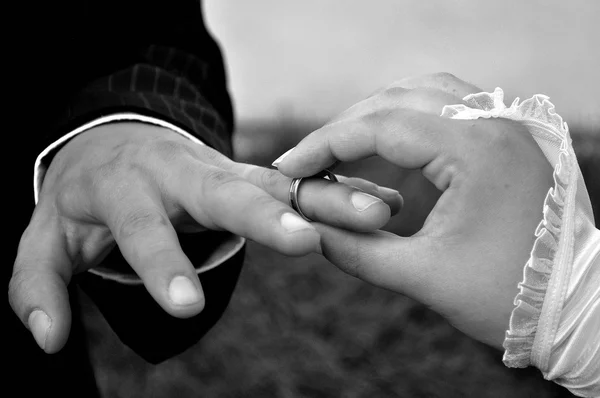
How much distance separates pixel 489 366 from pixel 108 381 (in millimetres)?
2277

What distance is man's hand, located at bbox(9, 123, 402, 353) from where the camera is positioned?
2.60 ft

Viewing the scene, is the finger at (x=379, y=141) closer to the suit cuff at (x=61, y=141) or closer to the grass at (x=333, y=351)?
the suit cuff at (x=61, y=141)

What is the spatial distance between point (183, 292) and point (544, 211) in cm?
51

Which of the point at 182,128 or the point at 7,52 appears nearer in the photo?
the point at 182,128

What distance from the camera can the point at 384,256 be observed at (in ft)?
2.97

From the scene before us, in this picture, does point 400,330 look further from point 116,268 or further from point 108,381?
point 116,268

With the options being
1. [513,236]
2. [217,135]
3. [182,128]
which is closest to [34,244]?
[182,128]

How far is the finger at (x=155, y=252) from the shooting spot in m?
0.75

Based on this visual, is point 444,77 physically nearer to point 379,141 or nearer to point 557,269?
point 379,141

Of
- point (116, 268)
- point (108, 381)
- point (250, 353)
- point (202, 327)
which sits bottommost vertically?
point (108, 381)

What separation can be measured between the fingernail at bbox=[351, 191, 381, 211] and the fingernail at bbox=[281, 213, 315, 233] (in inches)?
4.2

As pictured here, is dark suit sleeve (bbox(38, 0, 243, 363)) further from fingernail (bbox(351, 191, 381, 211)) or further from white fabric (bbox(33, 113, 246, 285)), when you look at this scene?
fingernail (bbox(351, 191, 381, 211))

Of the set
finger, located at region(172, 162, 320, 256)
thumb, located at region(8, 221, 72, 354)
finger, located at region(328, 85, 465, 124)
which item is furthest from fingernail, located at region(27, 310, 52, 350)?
finger, located at region(328, 85, 465, 124)

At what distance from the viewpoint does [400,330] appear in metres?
4.06
